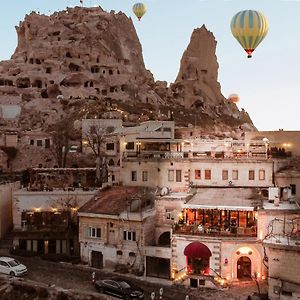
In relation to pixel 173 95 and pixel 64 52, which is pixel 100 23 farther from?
pixel 173 95

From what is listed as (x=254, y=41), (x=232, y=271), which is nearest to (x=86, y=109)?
(x=254, y=41)

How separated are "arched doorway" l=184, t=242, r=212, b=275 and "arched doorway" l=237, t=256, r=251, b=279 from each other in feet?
7.54

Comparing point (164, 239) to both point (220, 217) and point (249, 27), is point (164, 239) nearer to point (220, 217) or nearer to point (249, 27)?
point (220, 217)

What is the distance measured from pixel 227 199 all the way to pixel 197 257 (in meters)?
6.61

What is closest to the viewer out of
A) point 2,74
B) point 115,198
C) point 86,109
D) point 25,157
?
point 115,198

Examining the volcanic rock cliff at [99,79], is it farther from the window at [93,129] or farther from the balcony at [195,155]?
the balcony at [195,155]

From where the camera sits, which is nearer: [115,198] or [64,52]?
[115,198]

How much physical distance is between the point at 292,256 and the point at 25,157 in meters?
49.4

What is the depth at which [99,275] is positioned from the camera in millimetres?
38562

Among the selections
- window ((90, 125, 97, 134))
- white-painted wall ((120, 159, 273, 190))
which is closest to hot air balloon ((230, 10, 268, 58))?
white-painted wall ((120, 159, 273, 190))

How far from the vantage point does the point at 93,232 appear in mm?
41438

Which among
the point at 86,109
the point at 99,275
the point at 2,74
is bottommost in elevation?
the point at 99,275

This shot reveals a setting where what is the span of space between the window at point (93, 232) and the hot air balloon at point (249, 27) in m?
22.0

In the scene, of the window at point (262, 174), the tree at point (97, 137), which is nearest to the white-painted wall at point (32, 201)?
the window at point (262, 174)
